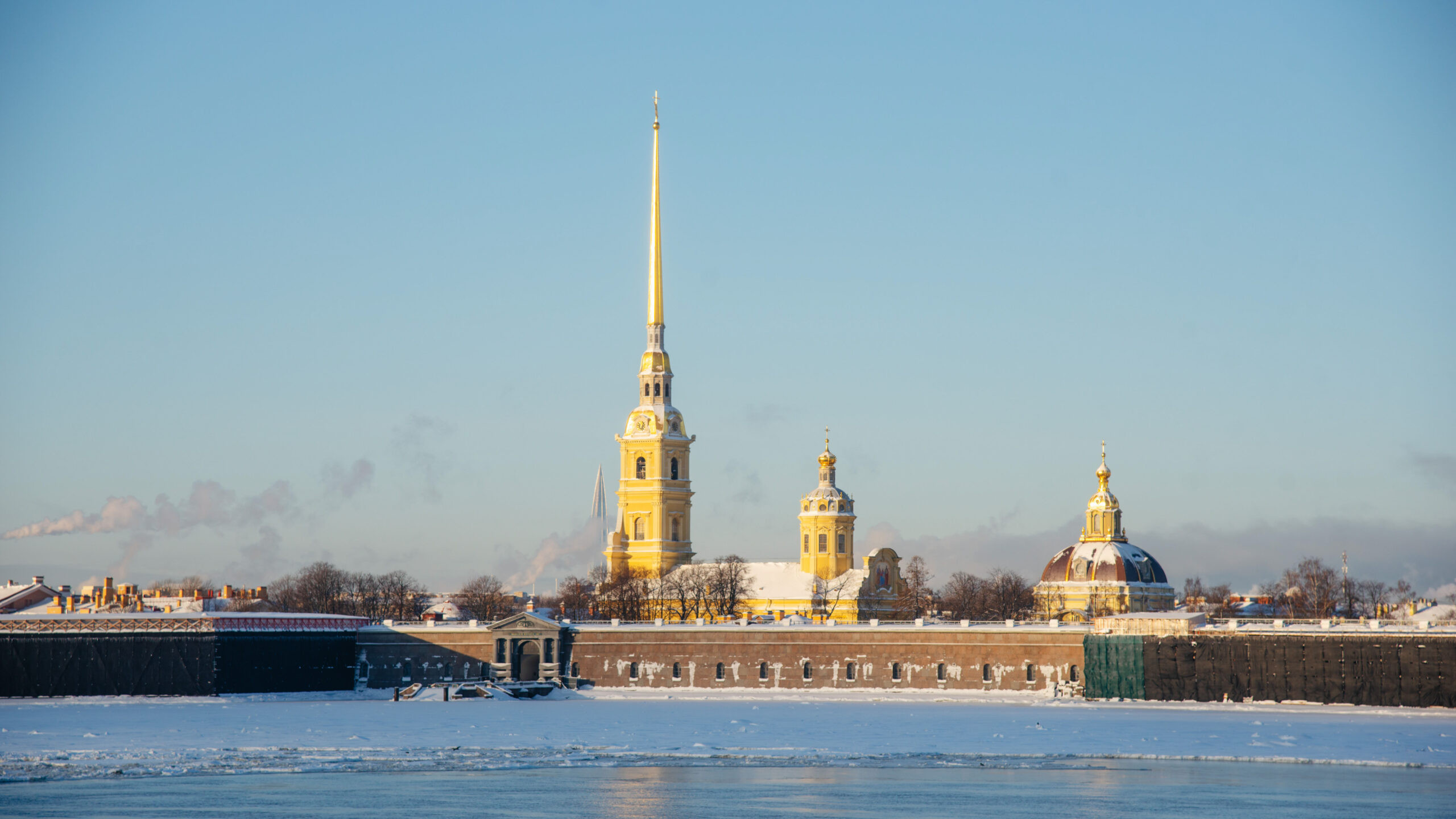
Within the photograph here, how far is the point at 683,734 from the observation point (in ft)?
172

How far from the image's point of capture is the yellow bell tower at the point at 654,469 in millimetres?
119750

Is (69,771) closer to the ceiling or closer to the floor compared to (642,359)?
closer to the floor

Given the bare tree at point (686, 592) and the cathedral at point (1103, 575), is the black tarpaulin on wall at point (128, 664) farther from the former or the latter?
the cathedral at point (1103, 575)

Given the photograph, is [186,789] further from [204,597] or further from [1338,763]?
[204,597]

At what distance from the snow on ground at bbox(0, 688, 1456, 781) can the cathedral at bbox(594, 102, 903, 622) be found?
40703mm

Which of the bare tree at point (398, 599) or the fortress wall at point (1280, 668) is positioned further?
the bare tree at point (398, 599)

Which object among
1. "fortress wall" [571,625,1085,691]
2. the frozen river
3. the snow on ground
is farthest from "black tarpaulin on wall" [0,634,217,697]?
"fortress wall" [571,625,1085,691]

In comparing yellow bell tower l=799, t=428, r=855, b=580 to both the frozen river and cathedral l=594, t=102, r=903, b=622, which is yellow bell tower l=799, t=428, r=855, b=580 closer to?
cathedral l=594, t=102, r=903, b=622

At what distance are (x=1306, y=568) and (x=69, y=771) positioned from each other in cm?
11245

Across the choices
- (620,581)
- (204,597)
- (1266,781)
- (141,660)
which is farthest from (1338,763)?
(204,597)

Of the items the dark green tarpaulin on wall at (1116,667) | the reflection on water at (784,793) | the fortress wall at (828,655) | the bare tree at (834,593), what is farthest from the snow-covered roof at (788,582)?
the reflection on water at (784,793)

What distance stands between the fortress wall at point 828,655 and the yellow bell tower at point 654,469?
30.1 metres

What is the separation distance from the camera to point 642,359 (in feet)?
398

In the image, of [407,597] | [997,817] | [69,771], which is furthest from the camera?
[407,597]
